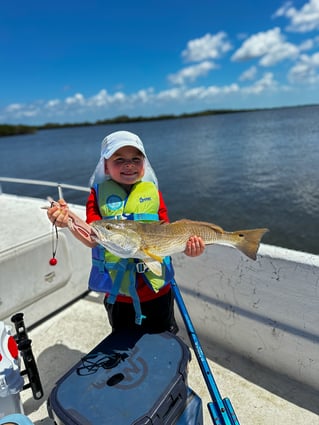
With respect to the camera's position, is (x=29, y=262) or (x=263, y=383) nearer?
(x=263, y=383)

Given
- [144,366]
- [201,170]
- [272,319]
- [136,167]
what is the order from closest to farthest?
[144,366], [136,167], [272,319], [201,170]

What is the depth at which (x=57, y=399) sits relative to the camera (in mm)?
1819

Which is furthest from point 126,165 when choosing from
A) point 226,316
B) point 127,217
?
point 226,316

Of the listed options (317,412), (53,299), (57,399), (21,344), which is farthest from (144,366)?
(53,299)

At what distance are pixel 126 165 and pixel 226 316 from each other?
1.82m

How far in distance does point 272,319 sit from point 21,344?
6.96ft

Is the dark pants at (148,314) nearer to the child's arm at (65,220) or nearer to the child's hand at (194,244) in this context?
the child's hand at (194,244)

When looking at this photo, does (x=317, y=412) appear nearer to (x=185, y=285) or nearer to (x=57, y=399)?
(x=185, y=285)

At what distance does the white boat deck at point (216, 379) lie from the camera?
8.50ft

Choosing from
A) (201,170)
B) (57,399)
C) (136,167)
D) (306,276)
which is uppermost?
(136,167)

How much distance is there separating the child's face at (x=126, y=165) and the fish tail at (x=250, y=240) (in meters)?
0.86

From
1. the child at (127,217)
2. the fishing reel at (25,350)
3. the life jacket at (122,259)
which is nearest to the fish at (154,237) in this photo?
the child at (127,217)

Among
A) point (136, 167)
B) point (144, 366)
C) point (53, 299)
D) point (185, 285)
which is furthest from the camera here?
point (53, 299)

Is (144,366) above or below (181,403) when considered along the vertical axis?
above
